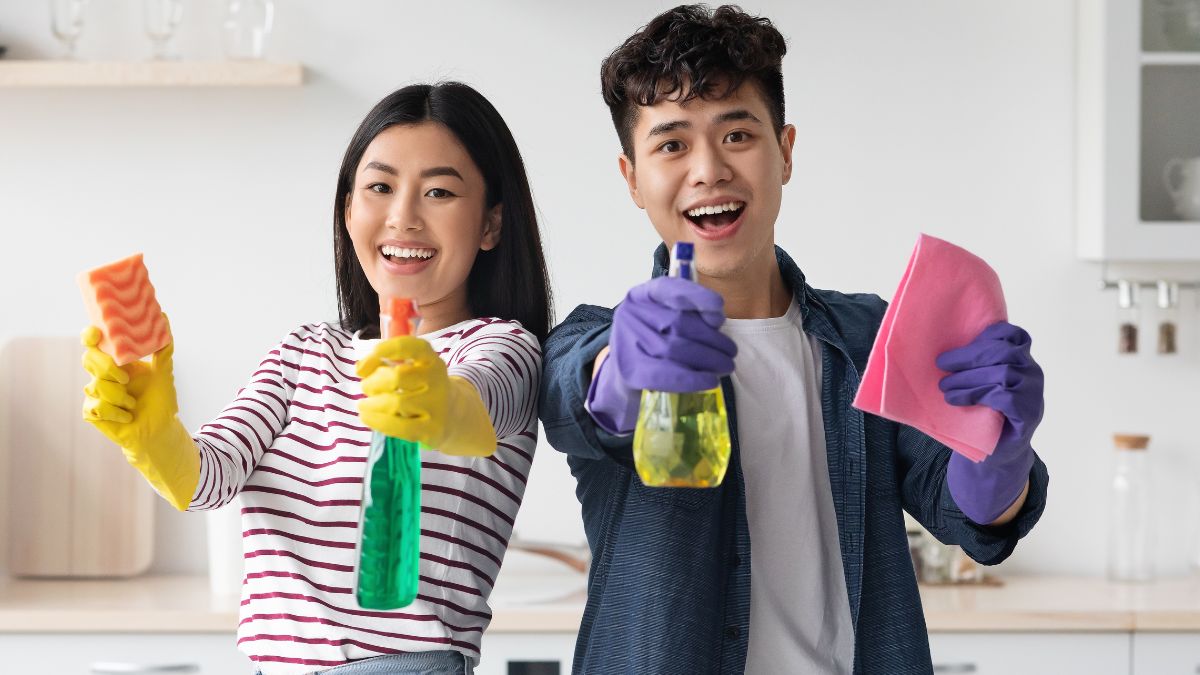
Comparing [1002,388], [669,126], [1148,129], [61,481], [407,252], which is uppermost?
[1148,129]

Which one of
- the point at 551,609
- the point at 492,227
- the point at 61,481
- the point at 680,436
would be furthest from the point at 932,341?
the point at 61,481

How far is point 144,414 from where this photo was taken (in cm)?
107

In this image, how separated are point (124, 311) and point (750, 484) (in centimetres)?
57

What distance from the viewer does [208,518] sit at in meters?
2.48

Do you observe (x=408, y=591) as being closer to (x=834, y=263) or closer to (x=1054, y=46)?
(x=834, y=263)

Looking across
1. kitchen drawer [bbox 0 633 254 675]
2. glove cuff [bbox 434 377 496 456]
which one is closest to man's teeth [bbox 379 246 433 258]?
glove cuff [bbox 434 377 496 456]

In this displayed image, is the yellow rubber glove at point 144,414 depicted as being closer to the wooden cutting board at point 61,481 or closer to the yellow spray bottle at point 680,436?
the yellow spray bottle at point 680,436

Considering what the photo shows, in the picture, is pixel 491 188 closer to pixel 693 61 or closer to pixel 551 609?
pixel 693 61

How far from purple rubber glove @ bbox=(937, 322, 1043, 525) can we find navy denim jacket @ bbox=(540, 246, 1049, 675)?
9 centimetres

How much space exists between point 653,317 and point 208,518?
5.74 feet

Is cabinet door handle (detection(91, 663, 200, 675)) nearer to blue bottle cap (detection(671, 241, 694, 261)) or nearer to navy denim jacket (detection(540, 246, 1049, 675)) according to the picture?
navy denim jacket (detection(540, 246, 1049, 675))

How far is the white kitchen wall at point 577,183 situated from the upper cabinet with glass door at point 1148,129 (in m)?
0.18

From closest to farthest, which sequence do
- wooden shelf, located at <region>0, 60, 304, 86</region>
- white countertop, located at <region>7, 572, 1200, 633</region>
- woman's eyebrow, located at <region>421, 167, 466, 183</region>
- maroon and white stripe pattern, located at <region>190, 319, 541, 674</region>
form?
maroon and white stripe pattern, located at <region>190, 319, 541, 674</region> < woman's eyebrow, located at <region>421, 167, 466, 183</region> < white countertop, located at <region>7, 572, 1200, 633</region> < wooden shelf, located at <region>0, 60, 304, 86</region>

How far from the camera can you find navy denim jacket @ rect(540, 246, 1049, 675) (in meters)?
1.19
